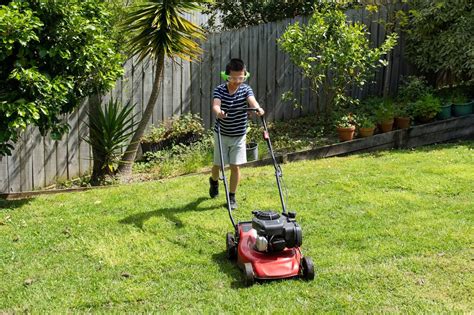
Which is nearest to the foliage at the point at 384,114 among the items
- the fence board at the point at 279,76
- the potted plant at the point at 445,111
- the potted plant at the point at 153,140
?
the potted plant at the point at 445,111

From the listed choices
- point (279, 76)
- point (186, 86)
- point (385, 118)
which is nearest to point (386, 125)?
point (385, 118)

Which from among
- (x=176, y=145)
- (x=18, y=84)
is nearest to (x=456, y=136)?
(x=176, y=145)

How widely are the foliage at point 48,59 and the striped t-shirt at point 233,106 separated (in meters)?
1.55

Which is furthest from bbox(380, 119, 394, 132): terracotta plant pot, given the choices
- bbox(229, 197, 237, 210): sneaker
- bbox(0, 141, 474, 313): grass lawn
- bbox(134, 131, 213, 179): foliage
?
bbox(229, 197, 237, 210): sneaker

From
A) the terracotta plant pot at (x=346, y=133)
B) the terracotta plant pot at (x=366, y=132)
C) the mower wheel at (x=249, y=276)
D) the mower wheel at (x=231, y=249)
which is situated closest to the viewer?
the mower wheel at (x=249, y=276)

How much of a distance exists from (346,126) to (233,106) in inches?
145

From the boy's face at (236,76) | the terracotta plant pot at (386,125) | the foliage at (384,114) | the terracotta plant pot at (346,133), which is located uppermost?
the boy's face at (236,76)

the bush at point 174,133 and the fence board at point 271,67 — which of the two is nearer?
the bush at point 174,133

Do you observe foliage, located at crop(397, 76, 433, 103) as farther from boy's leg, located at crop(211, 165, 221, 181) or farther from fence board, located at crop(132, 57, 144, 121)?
boy's leg, located at crop(211, 165, 221, 181)

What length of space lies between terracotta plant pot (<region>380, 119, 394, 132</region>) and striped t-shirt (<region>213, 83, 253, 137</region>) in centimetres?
403

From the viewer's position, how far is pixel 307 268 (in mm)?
4438

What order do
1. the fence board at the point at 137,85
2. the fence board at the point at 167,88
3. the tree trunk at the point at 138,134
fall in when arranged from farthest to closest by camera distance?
the fence board at the point at 167,88
the fence board at the point at 137,85
the tree trunk at the point at 138,134

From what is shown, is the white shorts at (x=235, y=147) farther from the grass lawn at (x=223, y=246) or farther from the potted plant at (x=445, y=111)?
the potted plant at (x=445, y=111)

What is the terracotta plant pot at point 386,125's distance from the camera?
949cm
